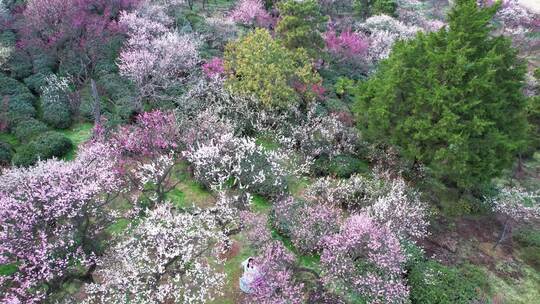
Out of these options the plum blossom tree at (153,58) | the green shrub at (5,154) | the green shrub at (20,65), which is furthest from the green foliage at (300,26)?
the green shrub at (5,154)

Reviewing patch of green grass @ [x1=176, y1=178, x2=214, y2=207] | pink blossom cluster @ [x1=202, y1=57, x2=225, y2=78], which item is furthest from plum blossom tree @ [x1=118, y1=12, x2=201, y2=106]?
patch of green grass @ [x1=176, y1=178, x2=214, y2=207]

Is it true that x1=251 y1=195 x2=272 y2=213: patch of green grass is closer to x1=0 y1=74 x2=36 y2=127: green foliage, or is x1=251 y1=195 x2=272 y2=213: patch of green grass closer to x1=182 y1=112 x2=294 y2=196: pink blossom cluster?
x1=182 y1=112 x2=294 y2=196: pink blossom cluster

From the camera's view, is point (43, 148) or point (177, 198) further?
point (43, 148)

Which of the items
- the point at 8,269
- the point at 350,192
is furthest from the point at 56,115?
the point at 350,192

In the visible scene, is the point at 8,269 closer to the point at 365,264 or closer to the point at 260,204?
the point at 260,204

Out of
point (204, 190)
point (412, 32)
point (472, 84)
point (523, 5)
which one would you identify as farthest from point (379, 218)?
point (523, 5)
